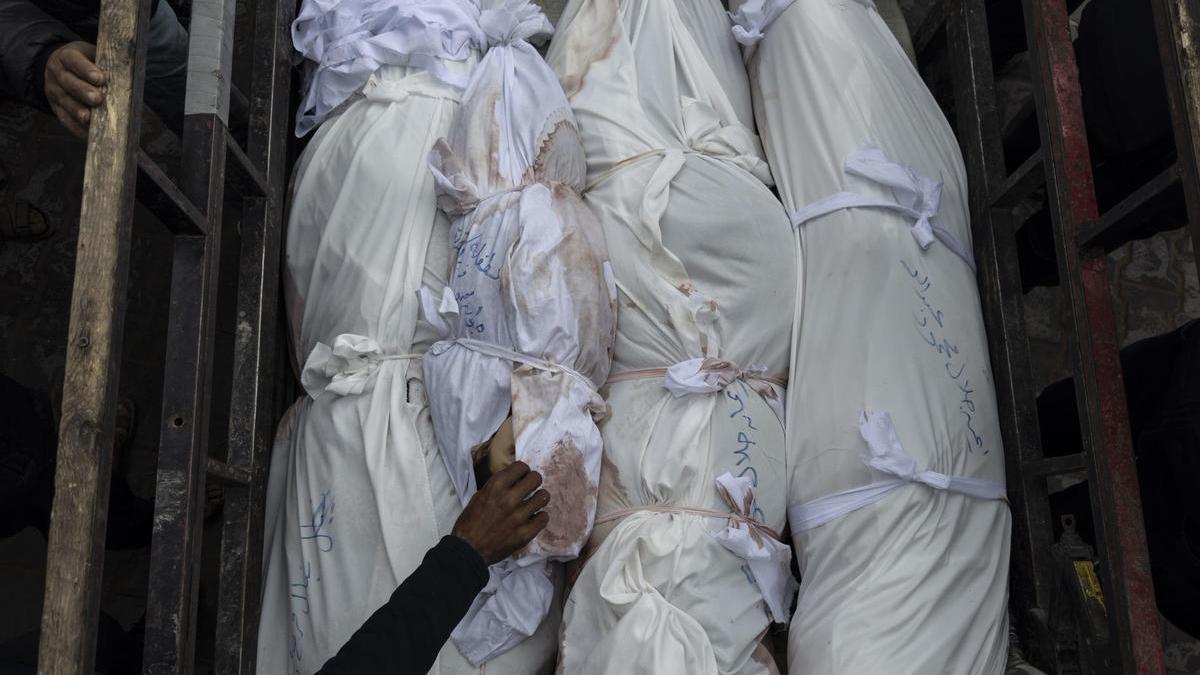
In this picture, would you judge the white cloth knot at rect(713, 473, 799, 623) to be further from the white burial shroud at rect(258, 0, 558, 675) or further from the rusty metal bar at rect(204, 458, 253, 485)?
the rusty metal bar at rect(204, 458, 253, 485)

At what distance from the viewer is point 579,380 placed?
208 cm

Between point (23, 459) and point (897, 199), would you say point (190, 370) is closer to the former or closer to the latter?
point (23, 459)

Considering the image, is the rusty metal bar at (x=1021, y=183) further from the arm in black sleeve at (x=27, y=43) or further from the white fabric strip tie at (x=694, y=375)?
the arm in black sleeve at (x=27, y=43)

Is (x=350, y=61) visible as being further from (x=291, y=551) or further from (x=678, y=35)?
(x=291, y=551)

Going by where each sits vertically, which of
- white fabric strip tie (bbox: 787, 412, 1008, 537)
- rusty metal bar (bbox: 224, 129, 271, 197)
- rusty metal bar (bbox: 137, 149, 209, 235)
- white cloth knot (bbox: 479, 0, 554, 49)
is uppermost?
white cloth knot (bbox: 479, 0, 554, 49)

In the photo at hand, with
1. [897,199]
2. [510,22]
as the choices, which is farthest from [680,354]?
[510,22]

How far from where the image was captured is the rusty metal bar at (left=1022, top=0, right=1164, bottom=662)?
1.87 m

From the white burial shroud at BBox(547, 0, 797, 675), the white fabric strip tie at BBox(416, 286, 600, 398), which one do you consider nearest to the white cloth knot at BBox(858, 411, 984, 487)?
the white burial shroud at BBox(547, 0, 797, 675)

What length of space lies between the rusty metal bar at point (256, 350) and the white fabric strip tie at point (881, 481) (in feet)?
3.57

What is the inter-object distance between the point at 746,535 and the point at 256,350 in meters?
1.07

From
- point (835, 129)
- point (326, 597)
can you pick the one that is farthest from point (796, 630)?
point (835, 129)

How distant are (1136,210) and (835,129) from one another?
2.23 ft

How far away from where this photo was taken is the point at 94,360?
5.66 ft

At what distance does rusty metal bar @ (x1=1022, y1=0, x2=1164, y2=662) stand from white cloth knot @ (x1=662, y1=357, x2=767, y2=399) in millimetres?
637
